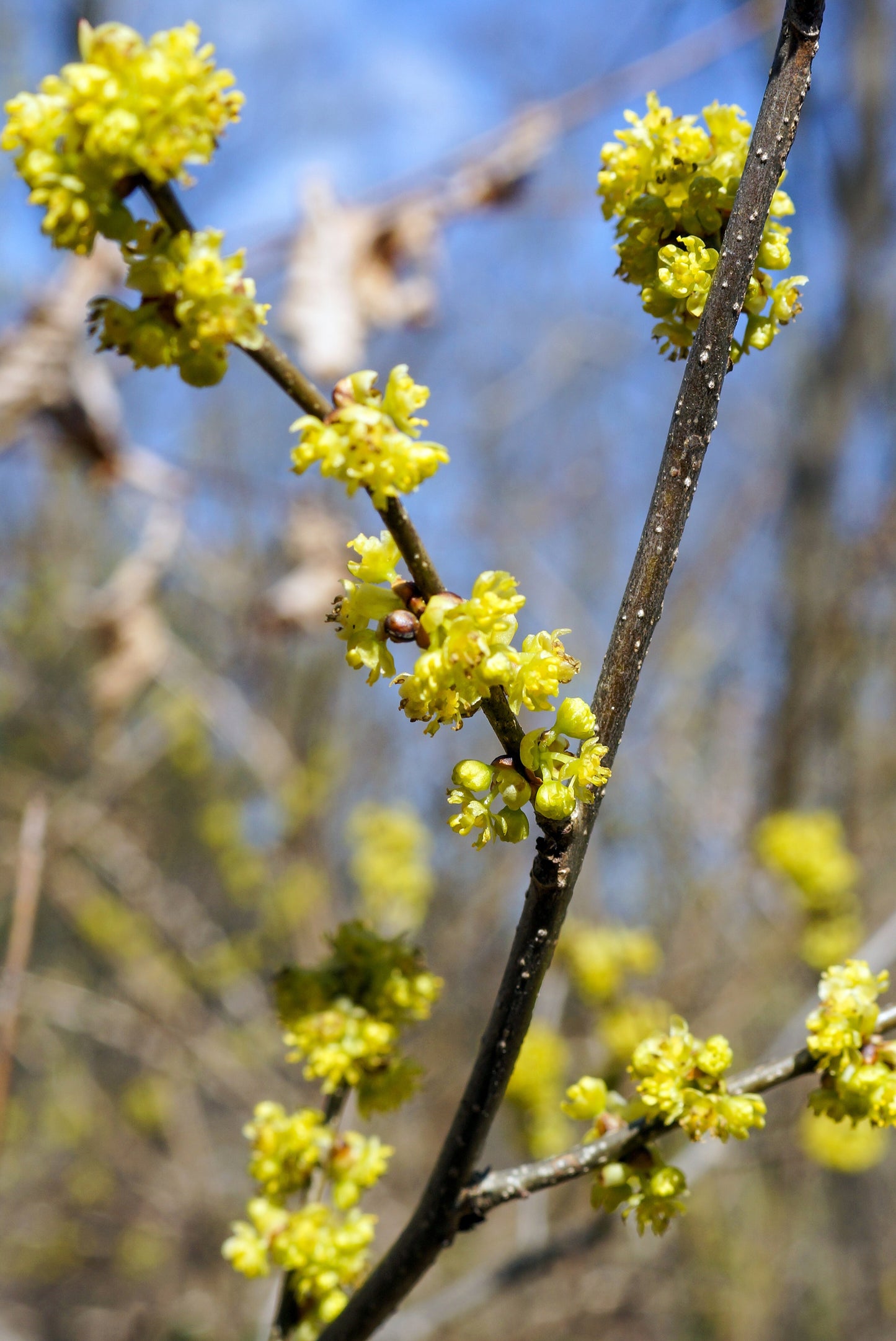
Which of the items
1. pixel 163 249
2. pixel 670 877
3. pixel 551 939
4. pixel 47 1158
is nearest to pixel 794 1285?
pixel 670 877

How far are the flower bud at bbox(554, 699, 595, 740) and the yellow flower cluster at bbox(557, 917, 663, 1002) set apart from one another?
2422mm

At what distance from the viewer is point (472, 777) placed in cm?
113

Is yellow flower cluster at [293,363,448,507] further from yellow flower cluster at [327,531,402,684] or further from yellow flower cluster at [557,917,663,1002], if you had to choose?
yellow flower cluster at [557,917,663,1002]

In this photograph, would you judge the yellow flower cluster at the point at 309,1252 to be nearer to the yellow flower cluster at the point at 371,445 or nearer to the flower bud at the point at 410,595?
the flower bud at the point at 410,595

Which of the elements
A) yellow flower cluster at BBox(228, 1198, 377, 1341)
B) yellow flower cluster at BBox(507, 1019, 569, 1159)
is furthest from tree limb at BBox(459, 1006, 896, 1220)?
yellow flower cluster at BBox(507, 1019, 569, 1159)

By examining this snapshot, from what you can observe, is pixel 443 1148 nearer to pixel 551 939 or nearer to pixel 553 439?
pixel 551 939

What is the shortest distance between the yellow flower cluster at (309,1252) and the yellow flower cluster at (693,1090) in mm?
538

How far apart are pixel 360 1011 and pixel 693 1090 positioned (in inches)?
22.3

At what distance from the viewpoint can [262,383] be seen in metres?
9.62

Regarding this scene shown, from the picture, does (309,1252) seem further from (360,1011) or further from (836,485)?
(836,485)

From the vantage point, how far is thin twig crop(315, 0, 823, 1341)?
1.04 meters

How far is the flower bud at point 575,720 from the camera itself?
1120 mm

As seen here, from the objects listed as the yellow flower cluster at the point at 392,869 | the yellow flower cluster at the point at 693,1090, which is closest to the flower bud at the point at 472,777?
the yellow flower cluster at the point at 693,1090

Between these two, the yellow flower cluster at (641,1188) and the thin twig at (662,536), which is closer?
the thin twig at (662,536)
